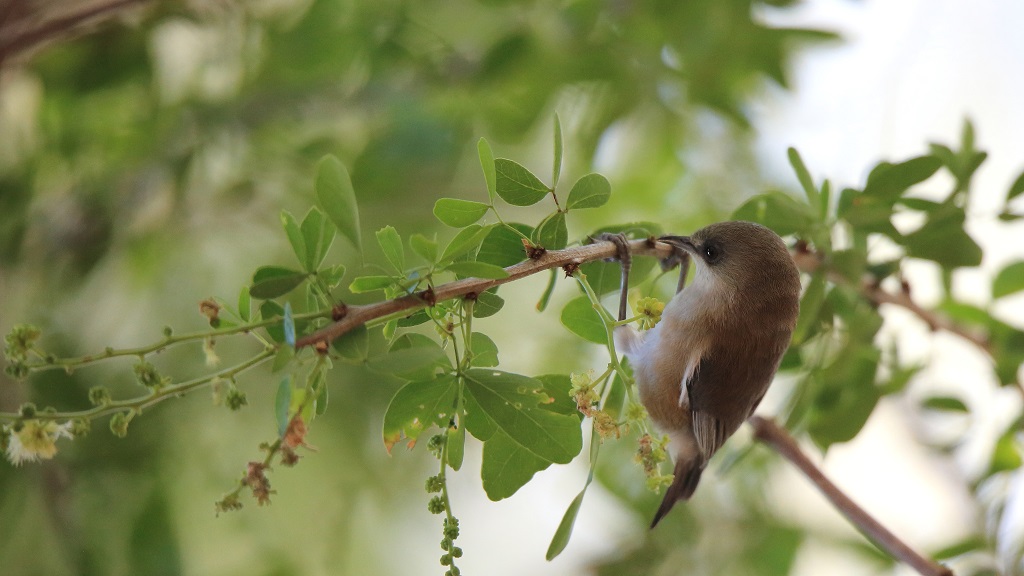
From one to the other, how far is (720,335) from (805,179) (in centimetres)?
29

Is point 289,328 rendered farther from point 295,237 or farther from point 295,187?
point 295,187

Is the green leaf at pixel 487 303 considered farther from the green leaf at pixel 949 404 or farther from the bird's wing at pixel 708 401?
the green leaf at pixel 949 404

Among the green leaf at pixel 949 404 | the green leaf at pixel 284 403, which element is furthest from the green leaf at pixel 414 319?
the green leaf at pixel 949 404

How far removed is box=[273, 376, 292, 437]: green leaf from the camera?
0.76 metres

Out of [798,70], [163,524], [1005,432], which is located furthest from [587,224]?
[163,524]

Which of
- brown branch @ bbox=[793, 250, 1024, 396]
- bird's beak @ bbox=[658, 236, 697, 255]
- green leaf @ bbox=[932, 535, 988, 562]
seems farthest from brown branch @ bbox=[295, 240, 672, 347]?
green leaf @ bbox=[932, 535, 988, 562]

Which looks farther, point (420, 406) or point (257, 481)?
point (420, 406)

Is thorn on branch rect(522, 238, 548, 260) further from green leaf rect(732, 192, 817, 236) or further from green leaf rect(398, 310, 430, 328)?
green leaf rect(732, 192, 817, 236)

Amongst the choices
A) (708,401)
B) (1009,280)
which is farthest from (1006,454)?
(708,401)

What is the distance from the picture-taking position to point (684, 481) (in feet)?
4.97

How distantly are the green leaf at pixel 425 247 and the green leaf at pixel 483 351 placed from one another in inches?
5.0

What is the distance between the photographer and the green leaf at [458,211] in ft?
2.94

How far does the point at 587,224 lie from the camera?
227 cm

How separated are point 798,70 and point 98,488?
2099 millimetres
